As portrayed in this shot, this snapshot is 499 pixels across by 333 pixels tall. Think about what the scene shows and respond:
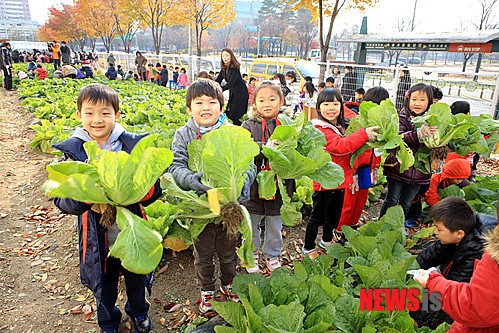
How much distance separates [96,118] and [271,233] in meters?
1.80

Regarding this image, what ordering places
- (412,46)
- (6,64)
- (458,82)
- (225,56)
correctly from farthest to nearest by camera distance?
(6,64) < (412,46) < (458,82) < (225,56)

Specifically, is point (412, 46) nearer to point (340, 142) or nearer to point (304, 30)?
point (340, 142)

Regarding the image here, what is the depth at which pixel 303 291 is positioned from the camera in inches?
94.7

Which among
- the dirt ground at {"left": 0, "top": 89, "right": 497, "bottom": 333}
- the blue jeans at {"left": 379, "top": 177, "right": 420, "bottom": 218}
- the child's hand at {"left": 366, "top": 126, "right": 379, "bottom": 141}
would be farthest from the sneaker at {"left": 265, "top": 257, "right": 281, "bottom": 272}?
the blue jeans at {"left": 379, "top": 177, "right": 420, "bottom": 218}

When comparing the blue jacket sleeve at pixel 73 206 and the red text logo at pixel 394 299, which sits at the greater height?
the blue jacket sleeve at pixel 73 206

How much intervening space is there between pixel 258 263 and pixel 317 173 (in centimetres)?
138

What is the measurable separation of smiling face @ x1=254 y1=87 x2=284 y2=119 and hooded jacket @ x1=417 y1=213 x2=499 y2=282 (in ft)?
5.73

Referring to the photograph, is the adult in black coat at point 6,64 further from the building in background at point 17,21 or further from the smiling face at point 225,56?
the building in background at point 17,21

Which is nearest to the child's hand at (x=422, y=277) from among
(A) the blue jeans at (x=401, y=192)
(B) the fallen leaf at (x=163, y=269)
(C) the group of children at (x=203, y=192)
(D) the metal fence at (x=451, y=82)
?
(C) the group of children at (x=203, y=192)

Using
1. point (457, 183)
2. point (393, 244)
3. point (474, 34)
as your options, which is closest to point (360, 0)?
point (474, 34)

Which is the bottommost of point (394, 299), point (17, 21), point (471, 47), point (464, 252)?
point (394, 299)

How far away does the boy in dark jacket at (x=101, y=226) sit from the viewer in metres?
2.30

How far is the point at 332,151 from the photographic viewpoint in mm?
3373

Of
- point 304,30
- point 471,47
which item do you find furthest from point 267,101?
point 304,30
